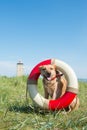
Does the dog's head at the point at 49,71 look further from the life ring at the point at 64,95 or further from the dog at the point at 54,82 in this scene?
the life ring at the point at 64,95

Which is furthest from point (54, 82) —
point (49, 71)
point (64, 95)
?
point (64, 95)

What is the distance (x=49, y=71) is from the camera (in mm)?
6363

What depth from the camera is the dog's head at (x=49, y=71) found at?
21.0 feet

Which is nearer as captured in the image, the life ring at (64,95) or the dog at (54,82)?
the life ring at (64,95)

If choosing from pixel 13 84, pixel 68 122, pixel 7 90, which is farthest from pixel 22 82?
pixel 68 122

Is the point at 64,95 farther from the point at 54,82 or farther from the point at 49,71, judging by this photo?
the point at 49,71

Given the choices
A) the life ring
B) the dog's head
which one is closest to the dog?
the dog's head

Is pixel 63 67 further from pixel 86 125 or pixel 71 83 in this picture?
pixel 86 125

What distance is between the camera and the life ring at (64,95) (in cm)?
612

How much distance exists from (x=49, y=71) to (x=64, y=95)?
52 centimetres

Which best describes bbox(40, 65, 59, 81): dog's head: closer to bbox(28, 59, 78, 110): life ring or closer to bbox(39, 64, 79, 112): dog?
bbox(39, 64, 79, 112): dog

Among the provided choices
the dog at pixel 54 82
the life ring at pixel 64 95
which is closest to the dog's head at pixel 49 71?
the dog at pixel 54 82

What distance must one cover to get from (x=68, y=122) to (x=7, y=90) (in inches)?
194

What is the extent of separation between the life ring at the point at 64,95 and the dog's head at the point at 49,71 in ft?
0.33
